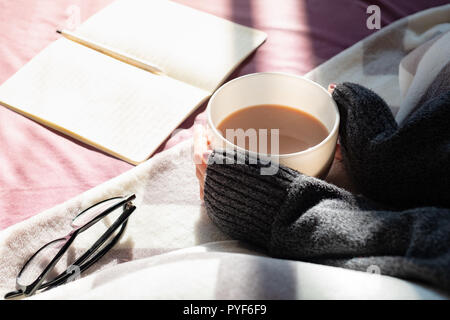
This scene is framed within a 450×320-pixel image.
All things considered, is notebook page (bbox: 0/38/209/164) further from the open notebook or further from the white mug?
the white mug

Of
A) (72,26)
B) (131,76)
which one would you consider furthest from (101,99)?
(72,26)

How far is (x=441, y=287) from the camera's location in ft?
0.99

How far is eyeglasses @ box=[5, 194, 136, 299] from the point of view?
41 centimetres

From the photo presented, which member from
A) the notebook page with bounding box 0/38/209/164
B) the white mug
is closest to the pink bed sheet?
the notebook page with bounding box 0/38/209/164

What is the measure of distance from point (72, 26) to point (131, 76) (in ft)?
0.48

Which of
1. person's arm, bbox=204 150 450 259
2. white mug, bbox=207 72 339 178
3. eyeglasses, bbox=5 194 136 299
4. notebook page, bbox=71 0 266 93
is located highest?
white mug, bbox=207 72 339 178

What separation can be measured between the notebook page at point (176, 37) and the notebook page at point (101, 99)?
28 millimetres

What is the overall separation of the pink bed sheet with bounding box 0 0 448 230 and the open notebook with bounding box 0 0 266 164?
0.05ft

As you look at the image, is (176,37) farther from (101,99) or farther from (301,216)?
(301,216)

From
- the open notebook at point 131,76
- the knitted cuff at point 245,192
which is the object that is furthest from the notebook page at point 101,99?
the knitted cuff at point 245,192

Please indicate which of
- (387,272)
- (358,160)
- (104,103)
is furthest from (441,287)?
(104,103)

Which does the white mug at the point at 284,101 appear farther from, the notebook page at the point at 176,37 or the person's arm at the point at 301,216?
the notebook page at the point at 176,37

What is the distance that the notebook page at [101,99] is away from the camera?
53 cm

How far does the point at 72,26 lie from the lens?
2.17 ft
